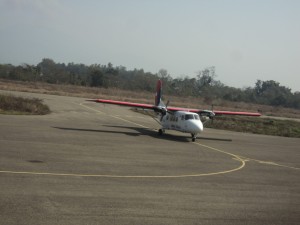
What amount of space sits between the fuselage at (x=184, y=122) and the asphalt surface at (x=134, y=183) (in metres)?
2.97

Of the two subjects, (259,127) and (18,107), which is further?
(259,127)

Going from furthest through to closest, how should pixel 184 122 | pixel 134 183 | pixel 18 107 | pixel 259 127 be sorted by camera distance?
pixel 259 127
pixel 18 107
pixel 184 122
pixel 134 183

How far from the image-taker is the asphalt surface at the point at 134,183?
38.8 feet

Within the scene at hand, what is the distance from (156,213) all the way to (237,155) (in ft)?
53.4

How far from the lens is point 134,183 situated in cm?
1580

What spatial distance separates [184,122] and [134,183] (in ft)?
54.5

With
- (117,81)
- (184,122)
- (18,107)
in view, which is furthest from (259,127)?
(117,81)

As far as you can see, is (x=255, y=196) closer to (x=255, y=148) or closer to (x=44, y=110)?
(x=255, y=148)

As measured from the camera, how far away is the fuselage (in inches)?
1239

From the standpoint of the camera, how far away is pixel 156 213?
12.2 meters

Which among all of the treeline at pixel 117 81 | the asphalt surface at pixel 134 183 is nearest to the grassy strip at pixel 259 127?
the asphalt surface at pixel 134 183

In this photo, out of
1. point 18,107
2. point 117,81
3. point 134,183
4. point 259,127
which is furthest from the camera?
point 117,81

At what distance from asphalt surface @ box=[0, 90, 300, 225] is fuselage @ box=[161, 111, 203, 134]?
117 inches

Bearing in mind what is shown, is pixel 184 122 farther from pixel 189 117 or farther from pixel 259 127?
pixel 259 127
